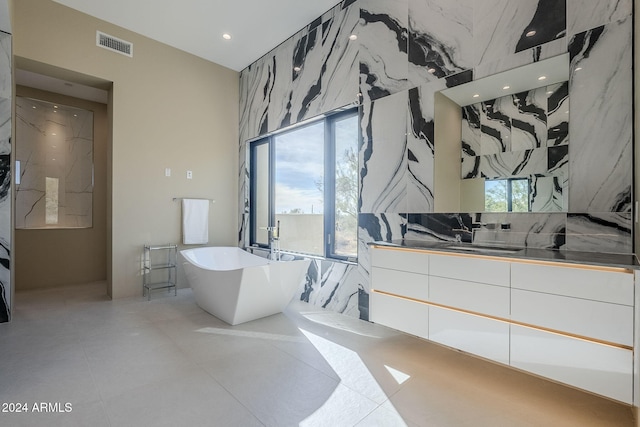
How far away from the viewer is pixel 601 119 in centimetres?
179

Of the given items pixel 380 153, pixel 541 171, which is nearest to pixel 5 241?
pixel 380 153

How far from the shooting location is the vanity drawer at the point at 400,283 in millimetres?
2096

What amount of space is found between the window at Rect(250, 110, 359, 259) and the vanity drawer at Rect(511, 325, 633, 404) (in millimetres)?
1812

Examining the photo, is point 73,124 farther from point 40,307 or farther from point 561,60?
point 561,60

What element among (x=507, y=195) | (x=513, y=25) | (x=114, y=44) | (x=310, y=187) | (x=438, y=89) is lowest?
(x=507, y=195)

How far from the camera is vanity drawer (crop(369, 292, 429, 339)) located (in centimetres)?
209

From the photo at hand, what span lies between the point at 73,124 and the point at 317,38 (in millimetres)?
3894

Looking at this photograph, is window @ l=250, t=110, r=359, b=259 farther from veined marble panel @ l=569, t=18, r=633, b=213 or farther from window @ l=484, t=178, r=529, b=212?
veined marble panel @ l=569, t=18, r=633, b=213

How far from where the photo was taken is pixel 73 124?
14.9 ft

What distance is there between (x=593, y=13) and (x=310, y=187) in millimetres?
2831

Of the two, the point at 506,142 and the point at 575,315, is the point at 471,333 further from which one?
the point at 506,142

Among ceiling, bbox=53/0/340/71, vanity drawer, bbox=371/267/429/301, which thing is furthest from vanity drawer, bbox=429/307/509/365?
ceiling, bbox=53/0/340/71

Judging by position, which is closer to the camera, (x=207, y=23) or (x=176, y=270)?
(x=207, y=23)

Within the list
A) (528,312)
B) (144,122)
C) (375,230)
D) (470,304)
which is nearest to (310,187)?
(375,230)
